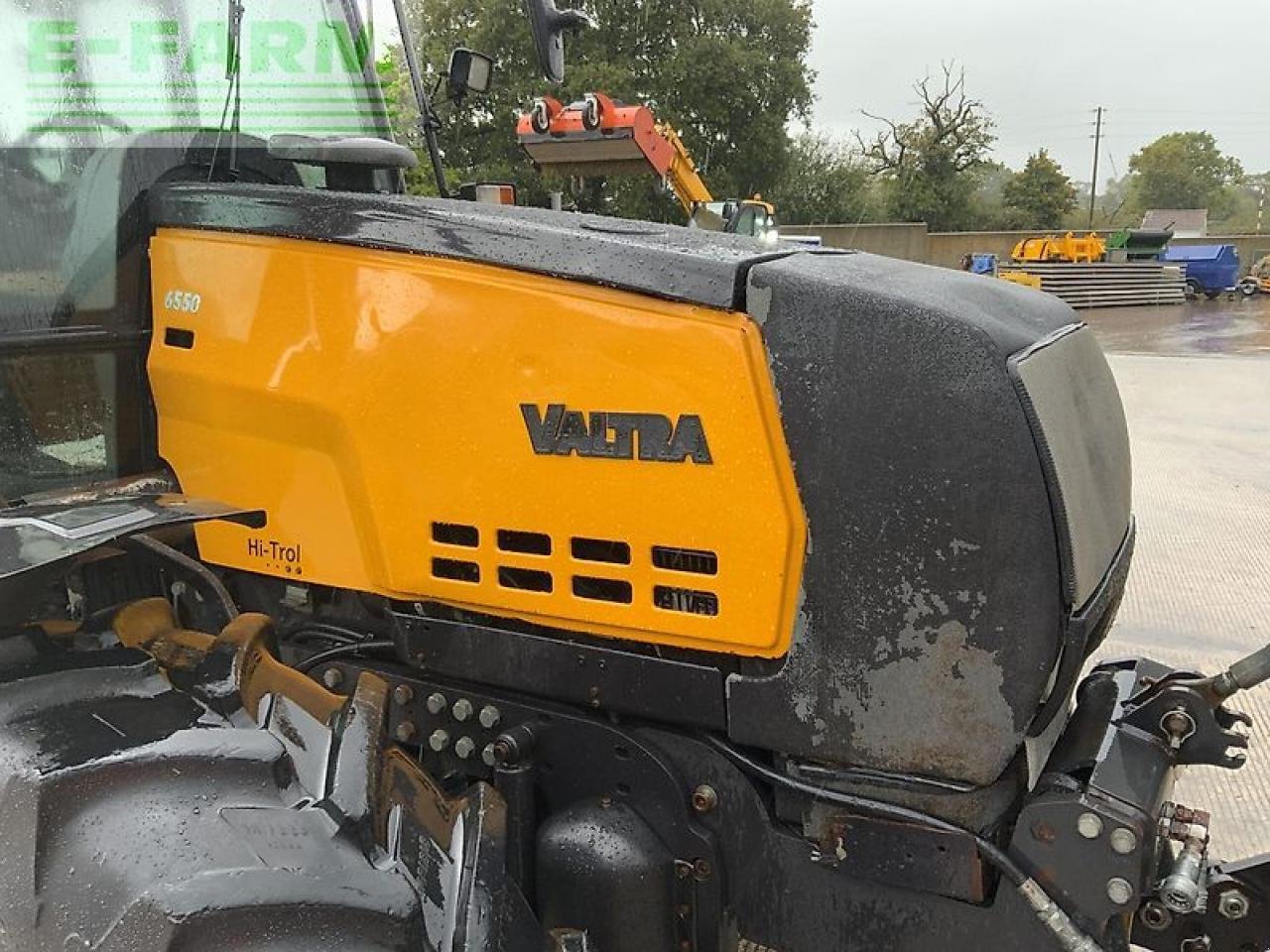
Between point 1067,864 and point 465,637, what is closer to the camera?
point 1067,864

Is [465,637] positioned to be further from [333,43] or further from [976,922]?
[333,43]

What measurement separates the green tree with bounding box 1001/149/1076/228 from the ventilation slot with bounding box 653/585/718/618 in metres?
42.1

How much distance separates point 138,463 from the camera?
2309mm

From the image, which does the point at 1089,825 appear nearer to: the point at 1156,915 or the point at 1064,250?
the point at 1156,915

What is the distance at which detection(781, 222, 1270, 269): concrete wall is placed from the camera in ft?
94.3

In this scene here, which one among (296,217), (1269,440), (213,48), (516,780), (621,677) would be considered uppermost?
(213,48)

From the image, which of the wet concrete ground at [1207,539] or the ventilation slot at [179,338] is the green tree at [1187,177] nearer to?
the wet concrete ground at [1207,539]

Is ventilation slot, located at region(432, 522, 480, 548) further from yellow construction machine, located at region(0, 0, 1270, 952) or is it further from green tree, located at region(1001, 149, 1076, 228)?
green tree, located at region(1001, 149, 1076, 228)

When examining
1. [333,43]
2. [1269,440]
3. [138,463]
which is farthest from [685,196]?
[138,463]

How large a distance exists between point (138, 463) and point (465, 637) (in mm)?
863

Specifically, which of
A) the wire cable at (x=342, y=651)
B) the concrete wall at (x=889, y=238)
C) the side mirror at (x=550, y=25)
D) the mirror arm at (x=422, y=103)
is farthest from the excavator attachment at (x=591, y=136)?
the concrete wall at (x=889, y=238)

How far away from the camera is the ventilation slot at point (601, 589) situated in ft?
6.04

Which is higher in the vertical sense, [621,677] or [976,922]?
[621,677]

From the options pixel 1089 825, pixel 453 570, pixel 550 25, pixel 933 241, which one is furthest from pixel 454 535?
pixel 933 241
